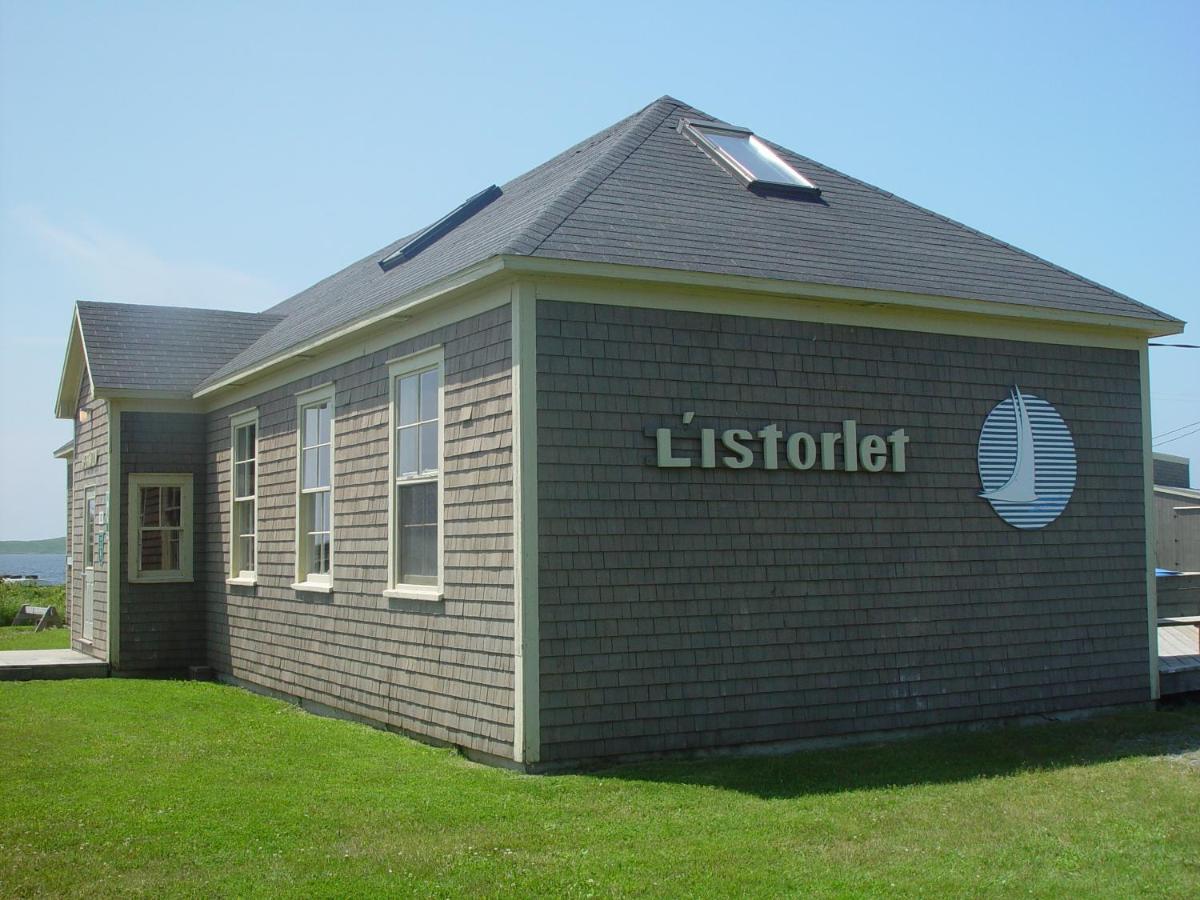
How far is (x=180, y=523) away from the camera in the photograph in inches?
662

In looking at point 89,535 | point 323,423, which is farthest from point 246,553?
point 89,535

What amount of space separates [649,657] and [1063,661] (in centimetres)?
445

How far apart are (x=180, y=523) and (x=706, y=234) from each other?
31.7 feet

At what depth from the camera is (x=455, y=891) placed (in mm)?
6195

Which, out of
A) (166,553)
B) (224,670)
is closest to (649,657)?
(224,670)

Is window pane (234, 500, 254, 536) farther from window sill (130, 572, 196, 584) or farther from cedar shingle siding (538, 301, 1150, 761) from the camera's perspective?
cedar shingle siding (538, 301, 1150, 761)

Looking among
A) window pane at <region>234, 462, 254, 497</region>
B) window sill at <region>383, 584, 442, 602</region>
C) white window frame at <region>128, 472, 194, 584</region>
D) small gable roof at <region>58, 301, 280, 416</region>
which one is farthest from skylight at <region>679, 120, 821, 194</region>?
white window frame at <region>128, 472, 194, 584</region>

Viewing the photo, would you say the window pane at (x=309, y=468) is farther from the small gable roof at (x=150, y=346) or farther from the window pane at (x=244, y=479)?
the small gable roof at (x=150, y=346)

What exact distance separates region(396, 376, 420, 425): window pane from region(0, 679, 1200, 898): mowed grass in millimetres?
2816

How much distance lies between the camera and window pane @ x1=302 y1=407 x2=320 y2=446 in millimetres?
13156

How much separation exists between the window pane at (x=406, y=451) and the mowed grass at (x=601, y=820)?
92.7 inches

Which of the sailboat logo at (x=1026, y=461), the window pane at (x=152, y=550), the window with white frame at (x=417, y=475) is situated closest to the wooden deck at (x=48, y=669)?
the window pane at (x=152, y=550)

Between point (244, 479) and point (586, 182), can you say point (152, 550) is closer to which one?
point (244, 479)

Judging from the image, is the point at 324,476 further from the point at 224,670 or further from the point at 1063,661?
the point at 1063,661
